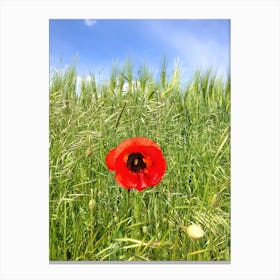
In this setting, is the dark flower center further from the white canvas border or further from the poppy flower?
the white canvas border

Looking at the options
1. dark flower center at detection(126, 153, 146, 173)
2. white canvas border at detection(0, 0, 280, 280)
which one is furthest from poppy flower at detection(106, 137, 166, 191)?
white canvas border at detection(0, 0, 280, 280)

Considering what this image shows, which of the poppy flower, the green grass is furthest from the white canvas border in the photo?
the poppy flower

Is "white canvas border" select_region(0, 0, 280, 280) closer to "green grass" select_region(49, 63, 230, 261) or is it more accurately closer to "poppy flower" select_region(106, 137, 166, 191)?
"green grass" select_region(49, 63, 230, 261)
